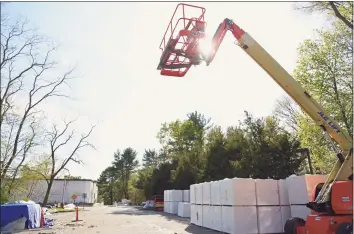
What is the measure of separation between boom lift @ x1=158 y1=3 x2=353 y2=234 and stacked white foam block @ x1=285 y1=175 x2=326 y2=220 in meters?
1.71

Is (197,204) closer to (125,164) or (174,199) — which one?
(174,199)

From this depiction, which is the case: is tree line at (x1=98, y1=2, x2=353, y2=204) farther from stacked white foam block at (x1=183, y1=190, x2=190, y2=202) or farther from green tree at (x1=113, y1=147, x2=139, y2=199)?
green tree at (x1=113, y1=147, x2=139, y2=199)

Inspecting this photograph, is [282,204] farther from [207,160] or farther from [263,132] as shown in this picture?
[207,160]

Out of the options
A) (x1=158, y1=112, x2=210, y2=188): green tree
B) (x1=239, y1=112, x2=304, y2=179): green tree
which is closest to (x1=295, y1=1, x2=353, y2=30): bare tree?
(x1=239, y1=112, x2=304, y2=179): green tree

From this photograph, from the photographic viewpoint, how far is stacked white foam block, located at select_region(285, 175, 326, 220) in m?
12.7

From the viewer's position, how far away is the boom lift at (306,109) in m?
9.41

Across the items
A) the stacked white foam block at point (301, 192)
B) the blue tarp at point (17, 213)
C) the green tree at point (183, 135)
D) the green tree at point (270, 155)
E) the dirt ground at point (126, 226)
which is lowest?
the dirt ground at point (126, 226)

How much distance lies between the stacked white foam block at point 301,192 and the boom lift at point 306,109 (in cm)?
171

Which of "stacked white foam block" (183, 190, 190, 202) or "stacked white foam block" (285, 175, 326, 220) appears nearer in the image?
"stacked white foam block" (285, 175, 326, 220)

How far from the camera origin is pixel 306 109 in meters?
10.9

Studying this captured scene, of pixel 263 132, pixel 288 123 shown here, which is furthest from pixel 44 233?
pixel 288 123

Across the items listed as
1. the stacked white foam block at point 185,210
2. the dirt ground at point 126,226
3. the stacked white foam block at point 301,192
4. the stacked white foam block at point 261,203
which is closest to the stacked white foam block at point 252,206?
the stacked white foam block at point 261,203

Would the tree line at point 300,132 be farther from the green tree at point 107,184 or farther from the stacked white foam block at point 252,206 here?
the green tree at point 107,184

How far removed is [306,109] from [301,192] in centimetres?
412
